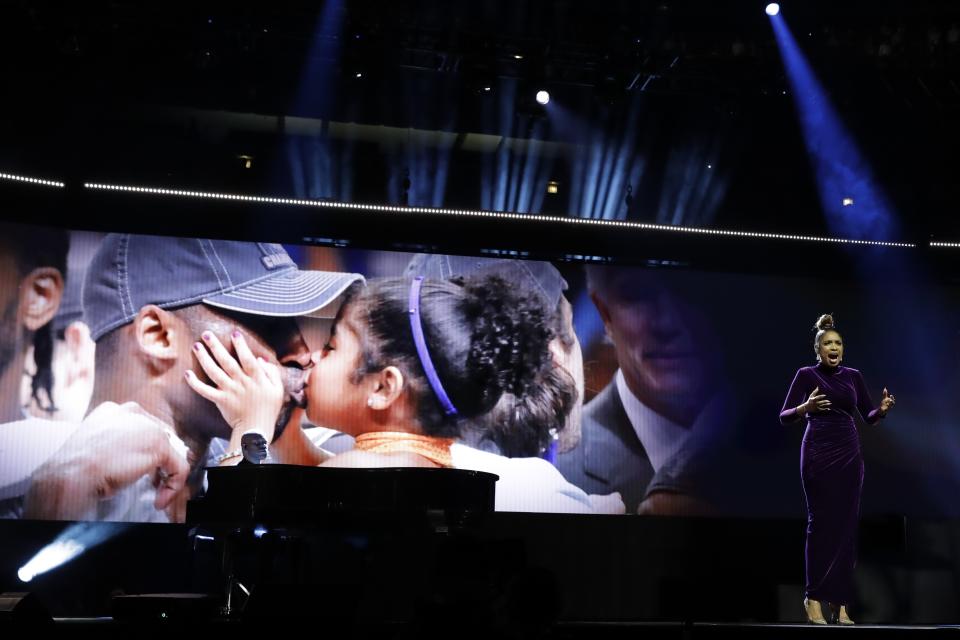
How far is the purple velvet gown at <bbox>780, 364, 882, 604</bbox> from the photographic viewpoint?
493 cm

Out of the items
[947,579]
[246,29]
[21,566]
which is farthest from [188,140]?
[947,579]

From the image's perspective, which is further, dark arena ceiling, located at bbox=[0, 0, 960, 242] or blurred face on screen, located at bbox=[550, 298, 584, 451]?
blurred face on screen, located at bbox=[550, 298, 584, 451]

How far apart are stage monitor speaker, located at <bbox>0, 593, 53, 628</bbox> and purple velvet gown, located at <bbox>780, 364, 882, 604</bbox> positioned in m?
3.82

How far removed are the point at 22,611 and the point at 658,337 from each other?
586 cm

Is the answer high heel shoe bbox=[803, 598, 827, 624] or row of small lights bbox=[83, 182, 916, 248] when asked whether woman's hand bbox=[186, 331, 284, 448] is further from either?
high heel shoe bbox=[803, 598, 827, 624]

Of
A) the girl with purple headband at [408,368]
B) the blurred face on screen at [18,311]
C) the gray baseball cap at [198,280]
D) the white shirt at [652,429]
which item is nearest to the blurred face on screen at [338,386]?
the girl with purple headband at [408,368]

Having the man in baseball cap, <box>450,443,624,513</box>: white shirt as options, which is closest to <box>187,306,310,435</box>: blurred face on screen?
the man in baseball cap

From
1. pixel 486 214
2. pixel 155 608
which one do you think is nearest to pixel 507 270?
pixel 486 214

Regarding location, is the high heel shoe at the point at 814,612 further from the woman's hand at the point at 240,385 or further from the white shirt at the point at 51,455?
the white shirt at the point at 51,455

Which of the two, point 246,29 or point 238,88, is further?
point 238,88

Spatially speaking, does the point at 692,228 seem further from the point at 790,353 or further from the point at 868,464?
the point at 868,464

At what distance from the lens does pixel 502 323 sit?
7578mm

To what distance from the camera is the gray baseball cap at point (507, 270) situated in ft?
25.0

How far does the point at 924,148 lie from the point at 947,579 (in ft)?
11.8
